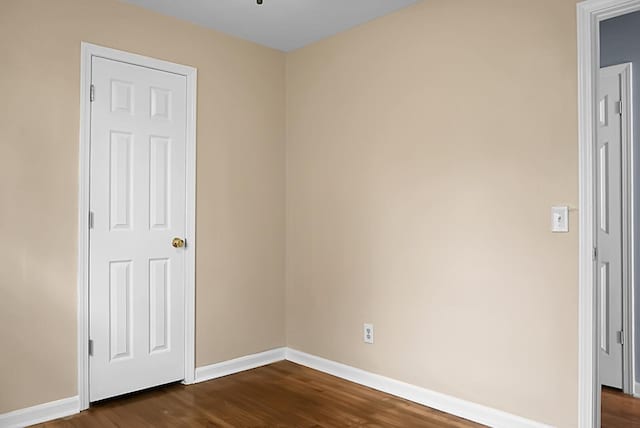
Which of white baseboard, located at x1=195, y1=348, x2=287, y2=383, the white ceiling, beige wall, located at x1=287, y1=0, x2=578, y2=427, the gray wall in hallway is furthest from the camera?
white baseboard, located at x1=195, y1=348, x2=287, y2=383

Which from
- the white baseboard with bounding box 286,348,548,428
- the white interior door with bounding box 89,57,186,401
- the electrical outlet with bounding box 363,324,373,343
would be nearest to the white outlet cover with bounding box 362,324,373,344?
the electrical outlet with bounding box 363,324,373,343

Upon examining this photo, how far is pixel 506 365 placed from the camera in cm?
259

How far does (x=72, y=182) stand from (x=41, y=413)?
1340 millimetres

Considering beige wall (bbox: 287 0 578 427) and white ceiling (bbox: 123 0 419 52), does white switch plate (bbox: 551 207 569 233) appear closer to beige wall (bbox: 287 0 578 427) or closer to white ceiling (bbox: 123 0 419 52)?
beige wall (bbox: 287 0 578 427)

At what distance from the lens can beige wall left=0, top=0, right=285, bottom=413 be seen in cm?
263

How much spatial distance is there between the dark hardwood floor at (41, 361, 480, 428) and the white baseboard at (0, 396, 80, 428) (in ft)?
0.19

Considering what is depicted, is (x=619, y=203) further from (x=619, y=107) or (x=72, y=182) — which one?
(x=72, y=182)

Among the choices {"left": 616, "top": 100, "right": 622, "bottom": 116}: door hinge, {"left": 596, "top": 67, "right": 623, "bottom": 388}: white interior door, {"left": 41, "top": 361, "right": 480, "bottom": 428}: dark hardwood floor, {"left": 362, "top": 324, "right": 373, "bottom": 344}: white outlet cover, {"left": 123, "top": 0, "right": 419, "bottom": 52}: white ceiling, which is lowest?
{"left": 41, "top": 361, "right": 480, "bottom": 428}: dark hardwood floor

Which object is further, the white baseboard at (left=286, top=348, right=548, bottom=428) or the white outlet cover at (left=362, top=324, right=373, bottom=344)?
the white outlet cover at (left=362, top=324, right=373, bottom=344)

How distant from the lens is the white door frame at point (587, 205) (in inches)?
89.4

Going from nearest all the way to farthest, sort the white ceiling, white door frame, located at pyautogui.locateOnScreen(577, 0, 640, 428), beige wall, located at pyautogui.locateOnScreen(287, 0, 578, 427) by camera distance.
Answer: white door frame, located at pyautogui.locateOnScreen(577, 0, 640, 428)
beige wall, located at pyautogui.locateOnScreen(287, 0, 578, 427)
the white ceiling

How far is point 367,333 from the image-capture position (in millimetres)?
3328

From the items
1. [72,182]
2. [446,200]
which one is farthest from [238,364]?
[446,200]

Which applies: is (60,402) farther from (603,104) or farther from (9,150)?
(603,104)
